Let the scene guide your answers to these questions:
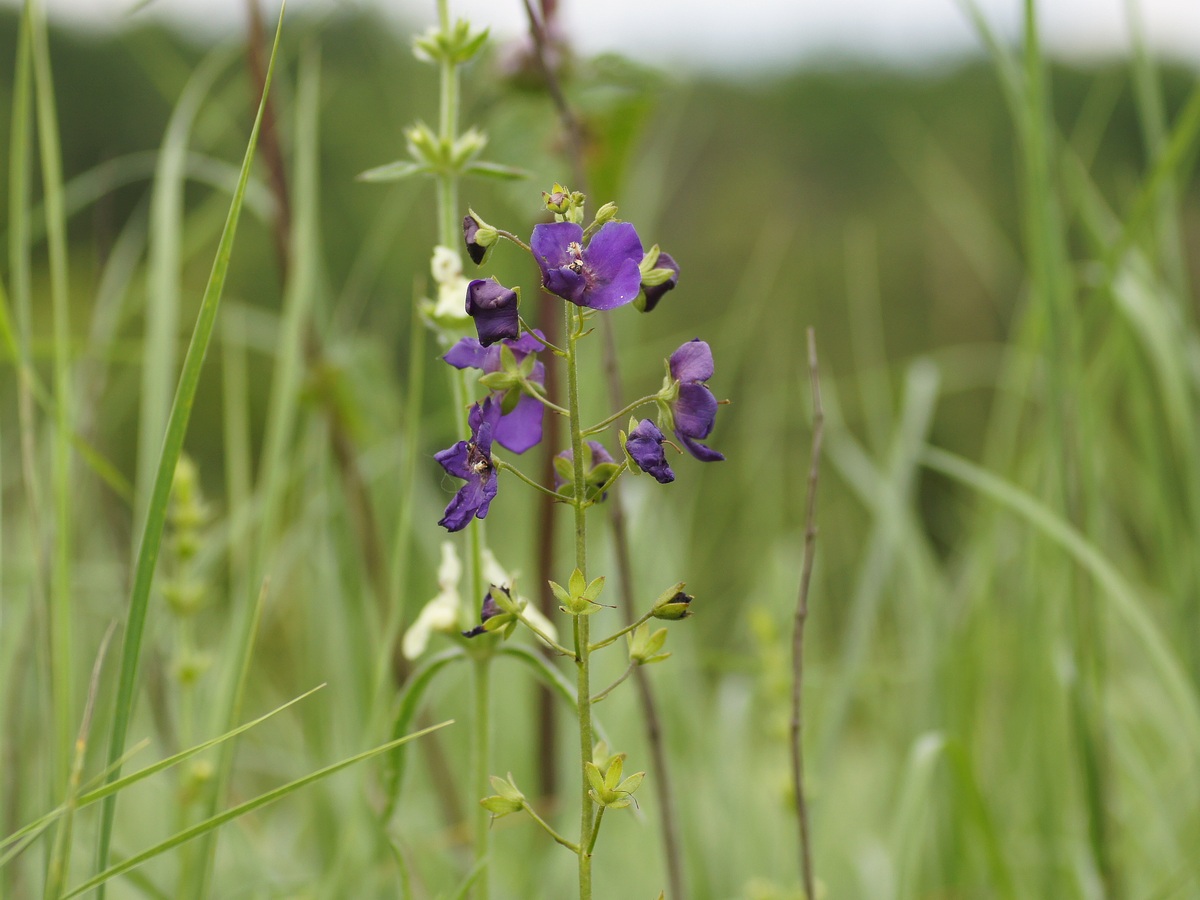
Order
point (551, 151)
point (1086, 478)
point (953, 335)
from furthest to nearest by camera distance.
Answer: point (953, 335) → point (551, 151) → point (1086, 478)

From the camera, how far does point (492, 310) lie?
1.67 ft

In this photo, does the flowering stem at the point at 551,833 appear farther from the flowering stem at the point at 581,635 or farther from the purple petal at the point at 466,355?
the purple petal at the point at 466,355

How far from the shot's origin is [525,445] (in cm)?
56

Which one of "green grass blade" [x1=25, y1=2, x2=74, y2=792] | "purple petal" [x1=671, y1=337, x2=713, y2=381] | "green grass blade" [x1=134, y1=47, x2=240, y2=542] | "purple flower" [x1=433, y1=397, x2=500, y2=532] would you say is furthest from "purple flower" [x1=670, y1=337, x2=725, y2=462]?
"green grass blade" [x1=134, y1=47, x2=240, y2=542]

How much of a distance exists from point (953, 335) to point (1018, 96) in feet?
29.7

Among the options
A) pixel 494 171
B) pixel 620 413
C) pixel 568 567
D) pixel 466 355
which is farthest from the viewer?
pixel 568 567

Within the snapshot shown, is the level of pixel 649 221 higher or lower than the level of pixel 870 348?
higher

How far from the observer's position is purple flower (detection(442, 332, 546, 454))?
56 centimetres

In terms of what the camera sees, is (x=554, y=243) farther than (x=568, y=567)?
No

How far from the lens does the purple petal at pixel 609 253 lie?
53 cm

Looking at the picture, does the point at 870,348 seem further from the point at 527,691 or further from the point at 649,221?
the point at 527,691

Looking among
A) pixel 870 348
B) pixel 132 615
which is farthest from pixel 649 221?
pixel 132 615

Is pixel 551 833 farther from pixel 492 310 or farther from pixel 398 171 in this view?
pixel 398 171

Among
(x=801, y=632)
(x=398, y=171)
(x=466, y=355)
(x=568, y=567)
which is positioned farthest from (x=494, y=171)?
(x=568, y=567)
